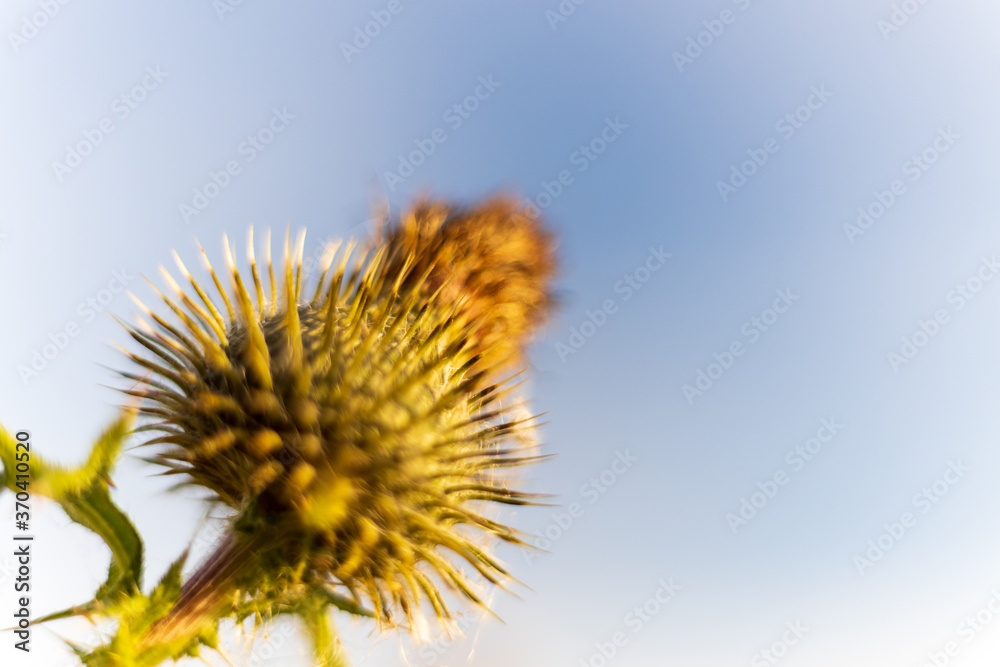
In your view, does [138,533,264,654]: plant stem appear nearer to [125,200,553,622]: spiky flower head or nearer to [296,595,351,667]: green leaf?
[125,200,553,622]: spiky flower head

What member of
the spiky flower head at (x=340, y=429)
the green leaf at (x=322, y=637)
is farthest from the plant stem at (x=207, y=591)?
the green leaf at (x=322, y=637)

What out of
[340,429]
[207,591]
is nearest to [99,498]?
[207,591]

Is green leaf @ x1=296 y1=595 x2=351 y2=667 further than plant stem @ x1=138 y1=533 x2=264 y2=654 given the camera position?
Yes

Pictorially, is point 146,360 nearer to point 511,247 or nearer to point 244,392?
point 244,392

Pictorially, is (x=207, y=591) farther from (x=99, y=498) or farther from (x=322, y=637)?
(x=322, y=637)

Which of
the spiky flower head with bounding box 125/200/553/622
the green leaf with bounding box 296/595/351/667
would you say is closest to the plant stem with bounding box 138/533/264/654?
the spiky flower head with bounding box 125/200/553/622

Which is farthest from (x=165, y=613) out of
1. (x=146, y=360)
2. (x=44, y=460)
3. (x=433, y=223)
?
(x=433, y=223)

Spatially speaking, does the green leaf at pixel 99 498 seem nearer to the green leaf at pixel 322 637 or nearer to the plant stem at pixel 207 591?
the plant stem at pixel 207 591

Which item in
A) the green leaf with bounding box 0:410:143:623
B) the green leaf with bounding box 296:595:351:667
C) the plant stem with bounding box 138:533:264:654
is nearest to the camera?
the green leaf with bounding box 0:410:143:623
